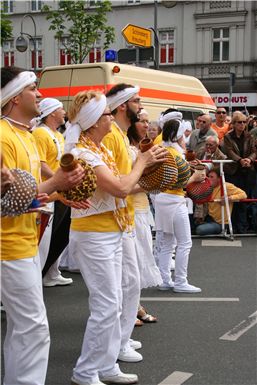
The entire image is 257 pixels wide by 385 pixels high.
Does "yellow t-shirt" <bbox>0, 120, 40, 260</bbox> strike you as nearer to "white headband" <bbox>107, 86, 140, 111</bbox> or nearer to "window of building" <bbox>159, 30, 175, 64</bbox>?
"white headband" <bbox>107, 86, 140, 111</bbox>

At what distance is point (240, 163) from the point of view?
1088 cm

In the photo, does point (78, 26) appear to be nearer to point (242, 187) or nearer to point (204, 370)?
point (242, 187)

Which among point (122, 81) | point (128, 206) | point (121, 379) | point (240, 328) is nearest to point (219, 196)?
point (122, 81)

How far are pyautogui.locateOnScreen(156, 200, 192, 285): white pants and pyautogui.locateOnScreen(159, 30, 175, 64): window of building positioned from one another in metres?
36.8

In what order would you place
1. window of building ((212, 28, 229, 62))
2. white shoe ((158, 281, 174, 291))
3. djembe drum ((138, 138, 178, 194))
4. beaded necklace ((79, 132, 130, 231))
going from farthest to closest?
window of building ((212, 28, 229, 62)) < white shoe ((158, 281, 174, 291)) < djembe drum ((138, 138, 178, 194)) < beaded necklace ((79, 132, 130, 231))

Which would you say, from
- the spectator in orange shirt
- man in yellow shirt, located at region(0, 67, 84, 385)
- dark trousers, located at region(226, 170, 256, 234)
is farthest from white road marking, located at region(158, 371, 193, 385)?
the spectator in orange shirt

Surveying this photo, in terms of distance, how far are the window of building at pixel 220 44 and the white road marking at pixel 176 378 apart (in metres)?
38.4

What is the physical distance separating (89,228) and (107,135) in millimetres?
753

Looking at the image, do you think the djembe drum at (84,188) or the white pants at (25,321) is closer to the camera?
the white pants at (25,321)

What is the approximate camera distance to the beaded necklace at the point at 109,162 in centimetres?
406

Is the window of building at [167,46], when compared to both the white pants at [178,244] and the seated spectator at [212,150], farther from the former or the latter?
the white pants at [178,244]

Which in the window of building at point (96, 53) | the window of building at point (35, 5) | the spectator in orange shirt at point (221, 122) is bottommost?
the spectator in orange shirt at point (221, 122)

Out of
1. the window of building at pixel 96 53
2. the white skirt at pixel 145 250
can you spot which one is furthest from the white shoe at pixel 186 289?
the window of building at pixel 96 53

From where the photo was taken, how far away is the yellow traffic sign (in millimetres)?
12305
